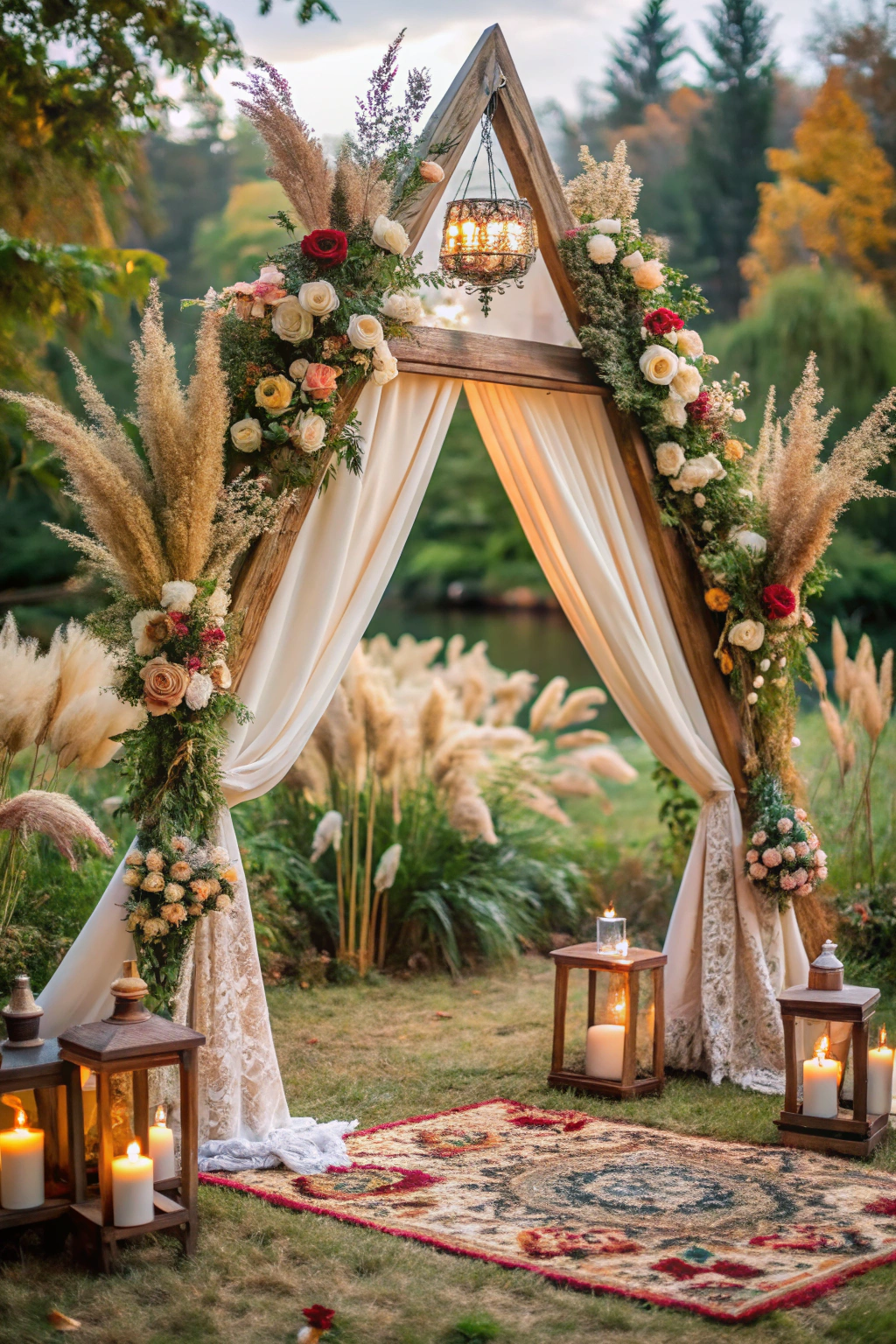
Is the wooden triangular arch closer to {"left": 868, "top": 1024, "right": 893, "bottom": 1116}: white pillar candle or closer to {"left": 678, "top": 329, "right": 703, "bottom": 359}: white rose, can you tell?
{"left": 678, "top": 329, "right": 703, "bottom": 359}: white rose

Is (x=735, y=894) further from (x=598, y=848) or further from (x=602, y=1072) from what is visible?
(x=598, y=848)

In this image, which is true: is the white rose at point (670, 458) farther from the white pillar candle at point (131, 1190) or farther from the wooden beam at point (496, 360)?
the white pillar candle at point (131, 1190)

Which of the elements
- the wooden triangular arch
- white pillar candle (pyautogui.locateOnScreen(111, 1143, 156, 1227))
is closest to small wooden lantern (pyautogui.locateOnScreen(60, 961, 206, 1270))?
white pillar candle (pyautogui.locateOnScreen(111, 1143, 156, 1227))

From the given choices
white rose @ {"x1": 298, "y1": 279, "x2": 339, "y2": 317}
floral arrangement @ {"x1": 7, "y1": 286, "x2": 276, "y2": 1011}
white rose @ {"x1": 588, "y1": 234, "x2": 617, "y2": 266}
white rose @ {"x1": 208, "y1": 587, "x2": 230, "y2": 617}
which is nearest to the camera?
floral arrangement @ {"x1": 7, "y1": 286, "x2": 276, "y2": 1011}

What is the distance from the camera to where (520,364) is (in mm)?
4016

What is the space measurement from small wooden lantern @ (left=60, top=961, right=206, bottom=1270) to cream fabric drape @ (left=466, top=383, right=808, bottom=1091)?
6.26 ft

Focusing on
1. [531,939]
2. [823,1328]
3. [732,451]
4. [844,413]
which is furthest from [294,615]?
[844,413]

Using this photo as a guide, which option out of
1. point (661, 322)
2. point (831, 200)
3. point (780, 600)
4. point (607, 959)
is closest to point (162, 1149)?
point (607, 959)

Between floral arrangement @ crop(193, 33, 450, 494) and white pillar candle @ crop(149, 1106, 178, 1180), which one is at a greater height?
floral arrangement @ crop(193, 33, 450, 494)

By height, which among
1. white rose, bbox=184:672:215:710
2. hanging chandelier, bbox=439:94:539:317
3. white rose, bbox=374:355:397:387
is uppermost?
hanging chandelier, bbox=439:94:539:317

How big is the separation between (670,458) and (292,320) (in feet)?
4.43

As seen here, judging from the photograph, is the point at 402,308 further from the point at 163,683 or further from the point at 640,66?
the point at 640,66

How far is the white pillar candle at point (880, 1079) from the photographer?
3.58m

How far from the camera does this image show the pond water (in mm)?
12766
